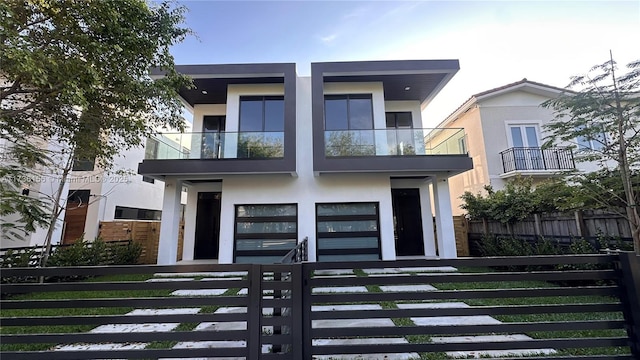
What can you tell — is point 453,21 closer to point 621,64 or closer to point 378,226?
point 621,64

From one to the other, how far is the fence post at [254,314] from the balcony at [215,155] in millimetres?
6135

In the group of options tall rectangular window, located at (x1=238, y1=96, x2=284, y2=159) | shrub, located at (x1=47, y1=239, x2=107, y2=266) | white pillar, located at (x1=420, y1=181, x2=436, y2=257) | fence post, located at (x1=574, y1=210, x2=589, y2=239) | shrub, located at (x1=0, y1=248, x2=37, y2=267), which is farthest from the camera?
white pillar, located at (x1=420, y1=181, x2=436, y2=257)

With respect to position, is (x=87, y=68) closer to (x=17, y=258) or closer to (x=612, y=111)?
(x=17, y=258)

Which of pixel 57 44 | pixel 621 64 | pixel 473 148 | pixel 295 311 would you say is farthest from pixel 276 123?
pixel 473 148

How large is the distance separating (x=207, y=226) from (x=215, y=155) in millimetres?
3460

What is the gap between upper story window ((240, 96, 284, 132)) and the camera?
9461mm

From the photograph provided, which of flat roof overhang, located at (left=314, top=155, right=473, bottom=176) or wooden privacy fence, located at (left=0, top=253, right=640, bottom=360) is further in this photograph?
flat roof overhang, located at (left=314, top=155, right=473, bottom=176)

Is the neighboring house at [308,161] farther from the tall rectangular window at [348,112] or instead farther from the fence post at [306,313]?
the fence post at [306,313]

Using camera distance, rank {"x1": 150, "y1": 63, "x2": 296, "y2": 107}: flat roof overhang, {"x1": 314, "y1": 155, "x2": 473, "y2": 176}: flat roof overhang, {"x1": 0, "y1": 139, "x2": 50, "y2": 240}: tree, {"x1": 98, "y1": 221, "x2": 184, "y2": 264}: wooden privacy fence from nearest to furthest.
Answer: {"x1": 0, "y1": 139, "x2": 50, "y2": 240}: tree
{"x1": 314, "y1": 155, "x2": 473, "y2": 176}: flat roof overhang
{"x1": 150, "y1": 63, "x2": 296, "y2": 107}: flat roof overhang
{"x1": 98, "y1": 221, "x2": 184, "y2": 264}: wooden privacy fence

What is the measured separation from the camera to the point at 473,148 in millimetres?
13539

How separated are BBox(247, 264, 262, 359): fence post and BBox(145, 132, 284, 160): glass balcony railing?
6359 millimetres

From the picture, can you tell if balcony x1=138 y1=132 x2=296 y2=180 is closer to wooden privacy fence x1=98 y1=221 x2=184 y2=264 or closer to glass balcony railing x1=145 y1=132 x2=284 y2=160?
glass balcony railing x1=145 y1=132 x2=284 y2=160

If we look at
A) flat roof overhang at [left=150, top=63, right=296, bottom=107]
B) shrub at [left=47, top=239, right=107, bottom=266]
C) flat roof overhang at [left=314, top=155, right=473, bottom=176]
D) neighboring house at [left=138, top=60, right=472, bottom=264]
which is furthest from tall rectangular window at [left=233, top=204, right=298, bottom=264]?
flat roof overhang at [left=150, top=63, right=296, bottom=107]

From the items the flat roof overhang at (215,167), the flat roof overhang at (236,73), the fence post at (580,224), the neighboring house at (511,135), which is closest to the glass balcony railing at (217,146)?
the flat roof overhang at (215,167)
